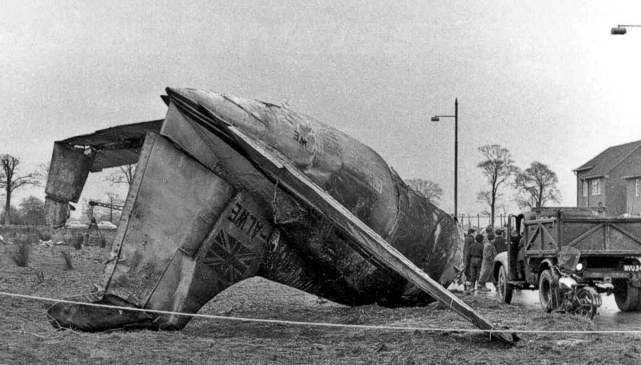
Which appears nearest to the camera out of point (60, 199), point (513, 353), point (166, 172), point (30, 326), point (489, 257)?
point (513, 353)

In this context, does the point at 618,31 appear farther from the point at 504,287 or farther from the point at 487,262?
the point at 504,287

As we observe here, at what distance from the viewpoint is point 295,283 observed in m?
11.0

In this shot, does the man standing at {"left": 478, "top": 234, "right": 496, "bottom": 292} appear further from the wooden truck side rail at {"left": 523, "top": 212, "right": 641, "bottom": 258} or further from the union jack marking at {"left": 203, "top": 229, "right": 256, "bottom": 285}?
the union jack marking at {"left": 203, "top": 229, "right": 256, "bottom": 285}

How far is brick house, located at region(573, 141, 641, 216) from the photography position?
57250mm

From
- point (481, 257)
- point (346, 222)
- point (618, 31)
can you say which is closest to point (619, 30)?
point (618, 31)

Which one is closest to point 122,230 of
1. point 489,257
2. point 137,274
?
point 137,274

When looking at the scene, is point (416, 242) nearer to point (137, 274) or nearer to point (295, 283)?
point (295, 283)

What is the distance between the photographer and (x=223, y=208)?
9.36 meters

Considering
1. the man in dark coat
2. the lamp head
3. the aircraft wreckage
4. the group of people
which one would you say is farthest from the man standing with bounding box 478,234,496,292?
the aircraft wreckage

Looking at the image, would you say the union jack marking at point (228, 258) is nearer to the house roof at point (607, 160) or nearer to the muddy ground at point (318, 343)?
the muddy ground at point (318, 343)

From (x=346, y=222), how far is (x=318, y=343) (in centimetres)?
151

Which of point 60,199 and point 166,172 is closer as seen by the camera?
point 166,172

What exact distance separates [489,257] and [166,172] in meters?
11.4

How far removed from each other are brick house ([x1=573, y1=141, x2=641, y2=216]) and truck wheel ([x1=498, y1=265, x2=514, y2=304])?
42236 millimetres
